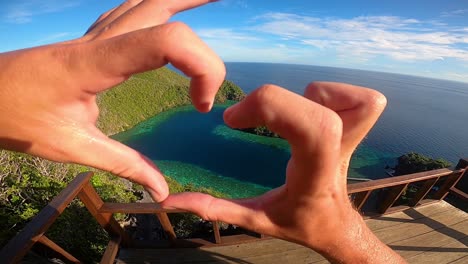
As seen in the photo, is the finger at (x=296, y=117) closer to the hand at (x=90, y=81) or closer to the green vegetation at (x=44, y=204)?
the hand at (x=90, y=81)

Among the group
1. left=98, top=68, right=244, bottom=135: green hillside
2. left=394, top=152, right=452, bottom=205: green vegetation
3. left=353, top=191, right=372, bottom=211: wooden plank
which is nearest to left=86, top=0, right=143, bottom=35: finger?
left=353, top=191, right=372, bottom=211: wooden plank

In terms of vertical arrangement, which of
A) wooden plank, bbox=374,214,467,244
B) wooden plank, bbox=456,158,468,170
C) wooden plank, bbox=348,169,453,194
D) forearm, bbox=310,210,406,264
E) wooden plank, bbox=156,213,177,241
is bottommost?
wooden plank, bbox=374,214,467,244

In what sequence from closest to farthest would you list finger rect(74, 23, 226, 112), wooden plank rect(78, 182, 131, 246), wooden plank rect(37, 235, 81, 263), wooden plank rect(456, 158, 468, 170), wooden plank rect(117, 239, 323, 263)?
1. finger rect(74, 23, 226, 112)
2. wooden plank rect(37, 235, 81, 263)
3. wooden plank rect(78, 182, 131, 246)
4. wooden plank rect(117, 239, 323, 263)
5. wooden plank rect(456, 158, 468, 170)

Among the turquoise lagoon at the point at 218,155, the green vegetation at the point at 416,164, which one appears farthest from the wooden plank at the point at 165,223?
the green vegetation at the point at 416,164

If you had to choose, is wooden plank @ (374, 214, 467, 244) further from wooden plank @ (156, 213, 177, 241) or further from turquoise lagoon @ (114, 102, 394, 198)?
turquoise lagoon @ (114, 102, 394, 198)

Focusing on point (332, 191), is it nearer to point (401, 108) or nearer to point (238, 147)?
point (238, 147)

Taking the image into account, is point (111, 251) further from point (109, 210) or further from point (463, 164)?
point (463, 164)

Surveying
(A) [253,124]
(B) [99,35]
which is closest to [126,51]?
(B) [99,35]
